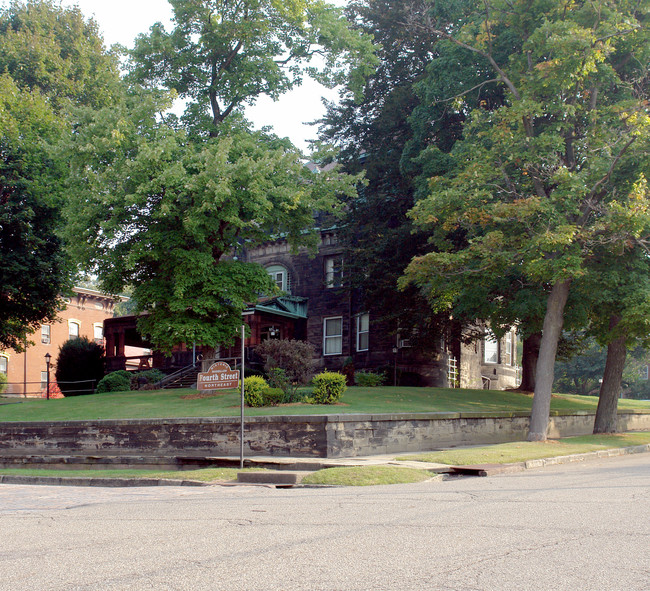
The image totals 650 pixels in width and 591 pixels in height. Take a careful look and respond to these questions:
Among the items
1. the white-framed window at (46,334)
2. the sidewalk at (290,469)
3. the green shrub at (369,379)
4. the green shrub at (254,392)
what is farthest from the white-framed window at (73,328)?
the sidewalk at (290,469)

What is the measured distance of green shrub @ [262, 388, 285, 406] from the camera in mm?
21422

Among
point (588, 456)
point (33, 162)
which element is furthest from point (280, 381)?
point (33, 162)

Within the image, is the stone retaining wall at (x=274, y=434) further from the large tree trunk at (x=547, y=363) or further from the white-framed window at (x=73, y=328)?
the white-framed window at (x=73, y=328)

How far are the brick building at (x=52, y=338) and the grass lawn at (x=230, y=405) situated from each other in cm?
2225

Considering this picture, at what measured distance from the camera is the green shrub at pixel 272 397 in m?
21.4

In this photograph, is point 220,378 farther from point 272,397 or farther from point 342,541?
point 342,541

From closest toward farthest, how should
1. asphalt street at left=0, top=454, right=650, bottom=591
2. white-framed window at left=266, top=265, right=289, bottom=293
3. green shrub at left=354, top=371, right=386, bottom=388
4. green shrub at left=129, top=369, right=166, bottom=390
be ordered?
asphalt street at left=0, top=454, right=650, bottom=591 < green shrub at left=354, top=371, right=386, bottom=388 < green shrub at left=129, top=369, right=166, bottom=390 < white-framed window at left=266, top=265, right=289, bottom=293

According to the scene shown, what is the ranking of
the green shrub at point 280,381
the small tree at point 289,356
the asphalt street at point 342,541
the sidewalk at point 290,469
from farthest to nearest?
the small tree at point 289,356
the green shrub at point 280,381
the sidewalk at point 290,469
the asphalt street at point 342,541

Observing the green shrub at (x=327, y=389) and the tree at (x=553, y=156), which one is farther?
the green shrub at (x=327, y=389)

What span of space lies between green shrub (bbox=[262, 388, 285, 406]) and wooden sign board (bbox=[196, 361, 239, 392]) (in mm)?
4272

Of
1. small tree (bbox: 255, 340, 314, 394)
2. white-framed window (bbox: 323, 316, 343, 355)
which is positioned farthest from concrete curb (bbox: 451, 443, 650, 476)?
white-framed window (bbox: 323, 316, 343, 355)

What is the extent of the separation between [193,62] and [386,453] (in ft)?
57.0

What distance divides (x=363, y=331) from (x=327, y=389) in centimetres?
1524

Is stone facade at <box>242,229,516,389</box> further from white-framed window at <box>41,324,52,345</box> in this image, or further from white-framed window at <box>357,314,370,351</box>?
white-framed window at <box>41,324,52,345</box>
